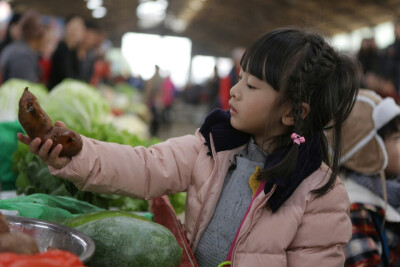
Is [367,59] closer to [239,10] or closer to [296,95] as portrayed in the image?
[296,95]

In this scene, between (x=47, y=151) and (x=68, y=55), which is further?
(x=68, y=55)

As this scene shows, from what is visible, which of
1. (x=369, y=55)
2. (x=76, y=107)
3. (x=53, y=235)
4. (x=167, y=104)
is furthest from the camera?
(x=167, y=104)

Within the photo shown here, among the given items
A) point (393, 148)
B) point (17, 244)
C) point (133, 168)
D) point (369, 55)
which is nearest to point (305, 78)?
point (133, 168)

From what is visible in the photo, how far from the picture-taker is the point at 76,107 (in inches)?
131

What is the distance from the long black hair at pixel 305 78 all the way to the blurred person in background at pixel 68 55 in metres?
3.92

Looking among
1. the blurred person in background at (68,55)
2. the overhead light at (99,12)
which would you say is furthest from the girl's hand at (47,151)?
the overhead light at (99,12)

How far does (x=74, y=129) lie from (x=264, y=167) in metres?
1.08

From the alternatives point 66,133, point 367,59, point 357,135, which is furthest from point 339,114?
point 367,59

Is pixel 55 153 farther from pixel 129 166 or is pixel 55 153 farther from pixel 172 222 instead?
pixel 172 222

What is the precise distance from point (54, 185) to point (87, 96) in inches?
66.0

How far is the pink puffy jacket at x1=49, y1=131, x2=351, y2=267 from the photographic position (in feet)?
4.88

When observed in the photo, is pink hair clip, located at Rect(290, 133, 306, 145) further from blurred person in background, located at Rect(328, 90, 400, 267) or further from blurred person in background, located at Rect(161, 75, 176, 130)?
blurred person in background, located at Rect(161, 75, 176, 130)

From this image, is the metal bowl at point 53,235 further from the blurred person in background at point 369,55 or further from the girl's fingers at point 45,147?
the blurred person in background at point 369,55

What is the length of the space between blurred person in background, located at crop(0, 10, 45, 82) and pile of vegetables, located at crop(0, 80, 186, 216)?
3.08ft
